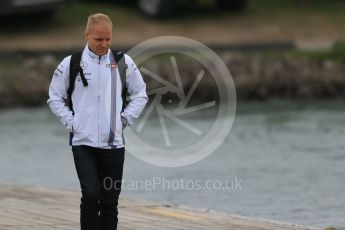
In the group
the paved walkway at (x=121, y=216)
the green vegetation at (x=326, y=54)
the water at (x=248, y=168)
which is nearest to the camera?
the paved walkway at (x=121, y=216)

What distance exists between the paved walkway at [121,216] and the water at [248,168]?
102 cm

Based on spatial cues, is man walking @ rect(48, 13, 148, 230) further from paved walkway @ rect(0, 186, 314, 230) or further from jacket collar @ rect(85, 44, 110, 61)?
paved walkway @ rect(0, 186, 314, 230)

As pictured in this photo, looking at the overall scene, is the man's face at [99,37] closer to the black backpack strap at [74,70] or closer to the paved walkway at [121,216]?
the black backpack strap at [74,70]

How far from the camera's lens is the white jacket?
28.2 feet

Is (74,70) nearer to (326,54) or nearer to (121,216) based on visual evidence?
(121,216)

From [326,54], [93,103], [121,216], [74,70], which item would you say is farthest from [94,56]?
[326,54]

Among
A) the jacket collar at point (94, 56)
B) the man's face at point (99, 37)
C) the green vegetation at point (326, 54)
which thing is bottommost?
the jacket collar at point (94, 56)

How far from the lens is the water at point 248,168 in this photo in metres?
13.3

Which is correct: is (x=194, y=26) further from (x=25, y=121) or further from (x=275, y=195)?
(x=275, y=195)

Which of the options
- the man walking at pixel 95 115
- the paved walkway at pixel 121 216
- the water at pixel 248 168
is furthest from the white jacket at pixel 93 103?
the water at pixel 248 168

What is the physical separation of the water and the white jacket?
11.1ft

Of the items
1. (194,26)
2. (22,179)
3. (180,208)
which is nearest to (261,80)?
(194,26)

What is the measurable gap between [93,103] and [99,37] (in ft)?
1.66

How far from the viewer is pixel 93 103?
8.61 meters
